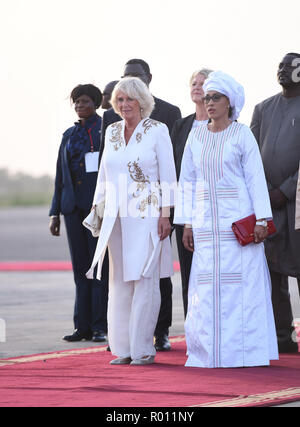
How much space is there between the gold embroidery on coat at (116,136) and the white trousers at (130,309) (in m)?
0.50

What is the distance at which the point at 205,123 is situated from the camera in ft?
25.0

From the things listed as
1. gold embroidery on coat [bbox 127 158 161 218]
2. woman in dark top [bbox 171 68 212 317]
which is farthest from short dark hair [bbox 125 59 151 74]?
gold embroidery on coat [bbox 127 158 161 218]

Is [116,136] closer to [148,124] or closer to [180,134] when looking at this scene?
[148,124]

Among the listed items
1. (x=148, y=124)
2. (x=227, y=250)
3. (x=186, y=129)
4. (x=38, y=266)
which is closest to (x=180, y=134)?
(x=186, y=129)

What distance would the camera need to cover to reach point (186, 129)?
304 inches

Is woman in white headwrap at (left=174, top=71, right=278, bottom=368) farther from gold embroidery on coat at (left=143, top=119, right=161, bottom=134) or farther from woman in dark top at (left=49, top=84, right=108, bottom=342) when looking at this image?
woman in dark top at (left=49, top=84, right=108, bottom=342)

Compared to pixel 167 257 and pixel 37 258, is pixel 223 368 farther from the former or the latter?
pixel 37 258

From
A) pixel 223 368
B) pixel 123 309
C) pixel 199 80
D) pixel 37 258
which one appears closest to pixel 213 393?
pixel 223 368

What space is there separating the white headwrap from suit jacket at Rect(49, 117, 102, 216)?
1.74 metres

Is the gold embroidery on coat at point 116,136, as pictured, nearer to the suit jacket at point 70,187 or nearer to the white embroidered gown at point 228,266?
the white embroidered gown at point 228,266

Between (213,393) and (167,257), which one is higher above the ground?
(167,257)

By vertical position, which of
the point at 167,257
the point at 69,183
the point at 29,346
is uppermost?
the point at 69,183
